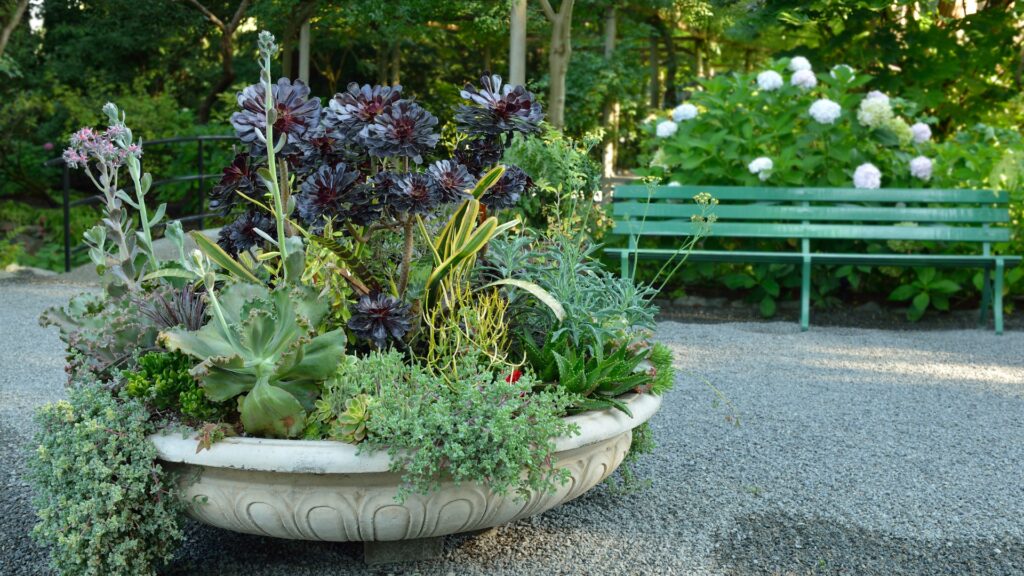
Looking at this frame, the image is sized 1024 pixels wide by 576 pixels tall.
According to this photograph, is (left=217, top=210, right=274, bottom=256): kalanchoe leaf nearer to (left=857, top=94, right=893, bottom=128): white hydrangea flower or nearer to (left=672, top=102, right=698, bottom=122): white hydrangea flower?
(left=672, top=102, right=698, bottom=122): white hydrangea flower

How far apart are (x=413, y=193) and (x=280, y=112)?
0.41 metres

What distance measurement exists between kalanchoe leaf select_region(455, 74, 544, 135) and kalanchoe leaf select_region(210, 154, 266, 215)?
63 centimetres

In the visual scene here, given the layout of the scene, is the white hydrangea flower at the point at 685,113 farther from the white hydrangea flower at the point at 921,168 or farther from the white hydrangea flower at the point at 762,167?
the white hydrangea flower at the point at 921,168

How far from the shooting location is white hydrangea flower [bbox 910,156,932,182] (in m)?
6.45

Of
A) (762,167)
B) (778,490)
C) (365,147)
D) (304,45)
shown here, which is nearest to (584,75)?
(304,45)

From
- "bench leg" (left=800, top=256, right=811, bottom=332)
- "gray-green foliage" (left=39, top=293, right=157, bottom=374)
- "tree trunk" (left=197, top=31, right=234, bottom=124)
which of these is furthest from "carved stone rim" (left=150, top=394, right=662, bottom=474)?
"tree trunk" (left=197, top=31, right=234, bottom=124)

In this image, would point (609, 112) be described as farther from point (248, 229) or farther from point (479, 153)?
point (248, 229)

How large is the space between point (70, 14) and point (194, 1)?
3.14 m

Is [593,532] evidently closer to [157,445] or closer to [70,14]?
[157,445]

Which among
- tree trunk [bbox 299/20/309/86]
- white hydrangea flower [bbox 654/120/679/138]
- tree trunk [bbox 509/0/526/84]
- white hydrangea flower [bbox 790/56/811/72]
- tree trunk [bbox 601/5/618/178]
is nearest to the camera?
white hydrangea flower [bbox 790/56/811/72]

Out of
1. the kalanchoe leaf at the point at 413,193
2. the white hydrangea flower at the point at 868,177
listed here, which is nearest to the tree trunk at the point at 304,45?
the white hydrangea flower at the point at 868,177

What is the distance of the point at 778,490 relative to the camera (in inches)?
123

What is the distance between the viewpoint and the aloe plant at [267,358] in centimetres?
221

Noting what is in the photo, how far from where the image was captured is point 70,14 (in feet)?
44.2
